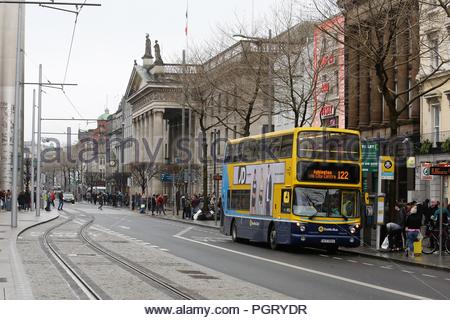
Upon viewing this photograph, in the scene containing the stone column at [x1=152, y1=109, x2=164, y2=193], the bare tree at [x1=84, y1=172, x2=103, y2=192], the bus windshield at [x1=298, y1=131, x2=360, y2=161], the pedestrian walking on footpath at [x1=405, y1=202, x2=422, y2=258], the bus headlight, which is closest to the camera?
the pedestrian walking on footpath at [x1=405, y1=202, x2=422, y2=258]

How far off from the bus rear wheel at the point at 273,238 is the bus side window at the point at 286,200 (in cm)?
129

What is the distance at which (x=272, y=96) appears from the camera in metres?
41.1

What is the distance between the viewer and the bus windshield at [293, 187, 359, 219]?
27.5 metres

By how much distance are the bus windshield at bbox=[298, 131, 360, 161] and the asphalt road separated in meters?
3.14

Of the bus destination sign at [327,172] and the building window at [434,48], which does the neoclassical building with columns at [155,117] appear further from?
the bus destination sign at [327,172]

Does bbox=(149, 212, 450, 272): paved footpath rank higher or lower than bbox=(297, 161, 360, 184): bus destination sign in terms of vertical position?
lower

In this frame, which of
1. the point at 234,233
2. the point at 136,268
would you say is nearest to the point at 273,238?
the point at 234,233

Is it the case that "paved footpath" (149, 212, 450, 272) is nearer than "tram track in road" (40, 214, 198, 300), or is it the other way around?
"tram track in road" (40, 214, 198, 300)

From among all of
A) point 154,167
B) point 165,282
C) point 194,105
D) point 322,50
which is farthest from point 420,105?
point 154,167

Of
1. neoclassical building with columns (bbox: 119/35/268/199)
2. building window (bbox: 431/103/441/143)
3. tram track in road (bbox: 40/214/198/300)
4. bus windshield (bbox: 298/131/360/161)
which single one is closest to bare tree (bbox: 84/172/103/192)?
neoclassical building with columns (bbox: 119/35/268/199)

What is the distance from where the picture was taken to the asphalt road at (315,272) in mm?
16095

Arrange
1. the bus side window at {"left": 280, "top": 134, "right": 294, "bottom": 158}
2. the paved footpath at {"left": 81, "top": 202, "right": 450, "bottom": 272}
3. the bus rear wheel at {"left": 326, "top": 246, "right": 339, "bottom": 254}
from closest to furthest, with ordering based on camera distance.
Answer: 1. the paved footpath at {"left": 81, "top": 202, "right": 450, "bottom": 272}
2. the bus side window at {"left": 280, "top": 134, "right": 294, "bottom": 158}
3. the bus rear wheel at {"left": 326, "top": 246, "right": 339, "bottom": 254}

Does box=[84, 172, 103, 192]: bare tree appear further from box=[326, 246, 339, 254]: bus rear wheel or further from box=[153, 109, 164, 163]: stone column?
box=[326, 246, 339, 254]: bus rear wheel
